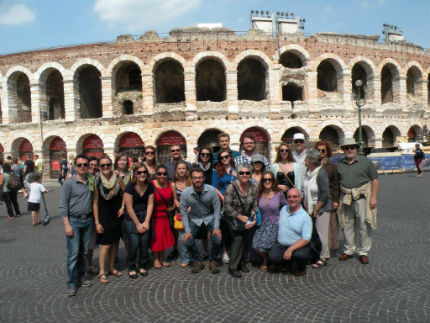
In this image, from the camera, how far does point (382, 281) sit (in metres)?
3.90

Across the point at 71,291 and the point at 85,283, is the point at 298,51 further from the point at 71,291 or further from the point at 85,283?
the point at 71,291

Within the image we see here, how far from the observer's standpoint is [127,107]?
71.3ft

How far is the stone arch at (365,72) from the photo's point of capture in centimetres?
2197

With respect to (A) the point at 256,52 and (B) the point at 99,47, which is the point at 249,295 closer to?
(A) the point at 256,52

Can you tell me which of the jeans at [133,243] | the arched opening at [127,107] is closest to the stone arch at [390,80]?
the arched opening at [127,107]

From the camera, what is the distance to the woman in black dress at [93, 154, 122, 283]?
4137mm

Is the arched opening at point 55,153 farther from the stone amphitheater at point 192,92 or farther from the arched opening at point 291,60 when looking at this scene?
the arched opening at point 291,60

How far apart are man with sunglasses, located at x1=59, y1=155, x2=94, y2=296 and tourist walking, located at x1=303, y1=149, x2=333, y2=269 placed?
341 centimetres

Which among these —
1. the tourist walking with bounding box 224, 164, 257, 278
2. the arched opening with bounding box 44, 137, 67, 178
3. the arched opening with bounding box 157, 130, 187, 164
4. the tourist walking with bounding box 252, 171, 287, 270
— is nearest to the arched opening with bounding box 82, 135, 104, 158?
the arched opening with bounding box 44, 137, 67, 178

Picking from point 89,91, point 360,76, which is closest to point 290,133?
point 360,76

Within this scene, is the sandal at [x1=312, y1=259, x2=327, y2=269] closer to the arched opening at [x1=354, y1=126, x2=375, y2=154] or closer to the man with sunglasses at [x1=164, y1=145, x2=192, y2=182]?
the man with sunglasses at [x1=164, y1=145, x2=192, y2=182]

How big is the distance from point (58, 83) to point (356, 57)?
24279 millimetres

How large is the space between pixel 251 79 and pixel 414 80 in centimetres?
1488

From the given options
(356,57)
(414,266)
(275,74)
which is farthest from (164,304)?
(356,57)
